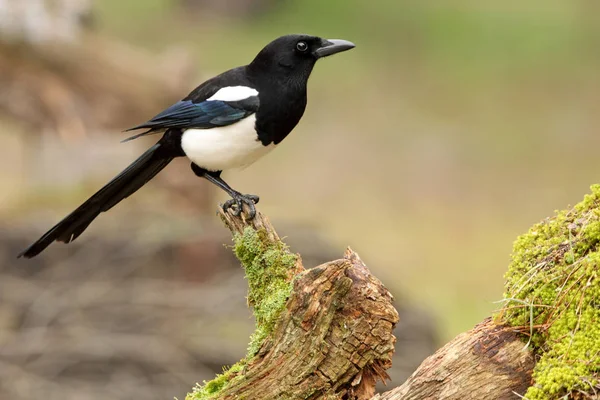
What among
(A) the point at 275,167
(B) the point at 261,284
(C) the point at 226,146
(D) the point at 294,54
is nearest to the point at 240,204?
(C) the point at 226,146

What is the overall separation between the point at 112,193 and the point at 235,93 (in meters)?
0.62

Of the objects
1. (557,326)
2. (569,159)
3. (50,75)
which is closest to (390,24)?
(569,159)

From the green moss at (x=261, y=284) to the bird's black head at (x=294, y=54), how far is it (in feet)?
1.98

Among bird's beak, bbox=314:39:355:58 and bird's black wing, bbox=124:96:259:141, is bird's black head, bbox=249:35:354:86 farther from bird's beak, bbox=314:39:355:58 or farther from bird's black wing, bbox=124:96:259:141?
bird's black wing, bbox=124:96:259:141

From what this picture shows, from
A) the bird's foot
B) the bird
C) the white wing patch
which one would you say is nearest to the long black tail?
the bird

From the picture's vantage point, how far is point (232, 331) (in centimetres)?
548

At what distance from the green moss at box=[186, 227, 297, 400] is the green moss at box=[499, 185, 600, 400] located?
60 cm

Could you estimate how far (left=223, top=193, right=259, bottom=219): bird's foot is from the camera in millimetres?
2734

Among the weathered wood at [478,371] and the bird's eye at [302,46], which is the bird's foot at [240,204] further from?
the weathered wood at [478,371]

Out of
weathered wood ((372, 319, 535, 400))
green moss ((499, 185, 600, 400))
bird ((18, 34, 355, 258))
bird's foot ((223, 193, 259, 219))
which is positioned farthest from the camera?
bird ((18, 34, 355, 258))

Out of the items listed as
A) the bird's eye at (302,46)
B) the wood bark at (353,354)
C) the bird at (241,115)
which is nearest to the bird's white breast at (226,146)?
the bird at (241,115)

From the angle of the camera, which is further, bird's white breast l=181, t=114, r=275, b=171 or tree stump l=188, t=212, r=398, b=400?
bird's white breast l=181, t=114, r=275, b=171

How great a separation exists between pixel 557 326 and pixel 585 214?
0.33 meters

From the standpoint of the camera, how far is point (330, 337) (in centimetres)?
229
